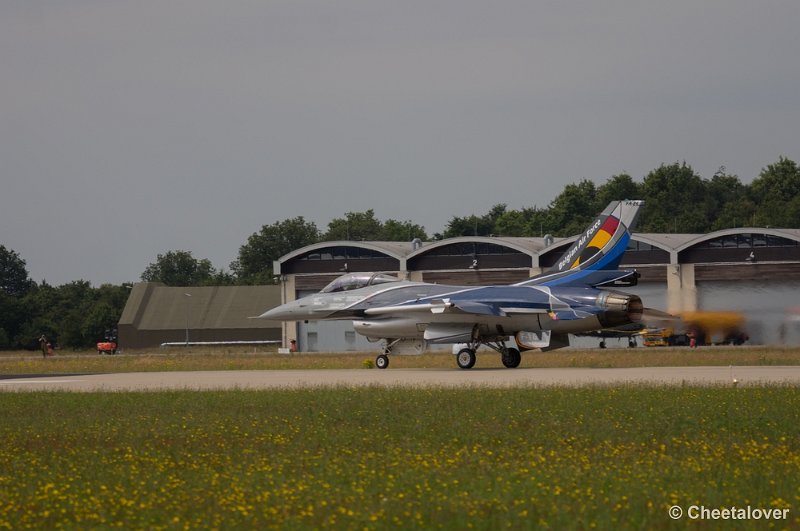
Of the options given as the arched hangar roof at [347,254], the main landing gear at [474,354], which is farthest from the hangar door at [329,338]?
the main landing gear at [474,354]

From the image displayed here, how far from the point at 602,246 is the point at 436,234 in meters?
79.5

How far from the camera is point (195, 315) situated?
281 ft

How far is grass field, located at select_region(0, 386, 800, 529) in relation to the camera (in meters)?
10.5

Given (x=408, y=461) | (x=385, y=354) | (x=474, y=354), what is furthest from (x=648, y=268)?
(x=408, y=461)

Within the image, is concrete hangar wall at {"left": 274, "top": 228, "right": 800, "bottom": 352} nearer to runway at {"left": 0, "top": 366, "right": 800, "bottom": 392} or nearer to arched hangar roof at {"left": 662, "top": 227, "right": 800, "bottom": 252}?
arched hangar roof at {"left": 662, "top": 227, "right": 800, "bottom": 252}

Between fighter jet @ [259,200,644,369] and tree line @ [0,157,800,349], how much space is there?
2216 inches

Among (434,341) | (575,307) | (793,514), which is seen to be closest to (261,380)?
(434,341)

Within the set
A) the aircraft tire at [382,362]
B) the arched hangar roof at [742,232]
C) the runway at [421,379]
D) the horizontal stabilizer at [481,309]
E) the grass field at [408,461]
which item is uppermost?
the arched hangar roof at [742,232]

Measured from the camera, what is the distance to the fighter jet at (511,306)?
3039 cm

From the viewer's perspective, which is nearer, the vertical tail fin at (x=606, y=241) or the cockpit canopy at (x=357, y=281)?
the vertical tail fin at (x=606, y=241)

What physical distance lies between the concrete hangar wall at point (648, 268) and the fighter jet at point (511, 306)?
11.5 meters

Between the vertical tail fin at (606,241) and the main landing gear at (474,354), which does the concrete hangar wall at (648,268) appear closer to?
the vertical tail fin at (606,241)

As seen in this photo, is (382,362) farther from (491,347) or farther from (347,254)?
(347,254)

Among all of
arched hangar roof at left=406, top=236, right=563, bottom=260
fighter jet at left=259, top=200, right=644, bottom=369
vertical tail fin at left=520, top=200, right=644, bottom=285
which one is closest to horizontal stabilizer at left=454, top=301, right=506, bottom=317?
fighter jet at left=259, top=200, right=644, bottom=369
